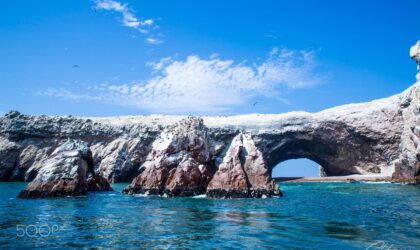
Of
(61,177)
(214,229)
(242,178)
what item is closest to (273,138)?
(242,178)

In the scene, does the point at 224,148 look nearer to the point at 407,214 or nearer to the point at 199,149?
the point at 199,149

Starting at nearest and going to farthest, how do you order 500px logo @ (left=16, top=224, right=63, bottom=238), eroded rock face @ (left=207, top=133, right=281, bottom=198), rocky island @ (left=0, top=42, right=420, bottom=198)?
500px logo @ (left=16, top=224, right=63, bottom=238) < eroded rock face @ (left=207, top=133, right=281, bottom=198) < rocky island @ (left=0, top=42, right=420, bottom=198)

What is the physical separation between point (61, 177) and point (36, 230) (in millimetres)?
19784

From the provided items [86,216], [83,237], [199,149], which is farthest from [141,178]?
[83,237]

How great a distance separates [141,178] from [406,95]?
5613cm

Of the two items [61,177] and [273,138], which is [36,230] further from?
[273,138]

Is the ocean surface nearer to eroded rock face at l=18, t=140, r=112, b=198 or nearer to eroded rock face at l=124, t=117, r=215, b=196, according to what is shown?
eroded rock face at l=18, t=140, r=112, b=198

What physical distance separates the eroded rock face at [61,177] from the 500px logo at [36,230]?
17223mm

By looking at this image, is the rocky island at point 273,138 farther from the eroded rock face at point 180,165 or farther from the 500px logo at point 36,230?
the 500px logo at point 36,230

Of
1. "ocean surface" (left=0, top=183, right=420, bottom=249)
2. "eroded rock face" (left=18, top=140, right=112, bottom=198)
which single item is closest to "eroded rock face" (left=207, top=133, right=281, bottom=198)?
"ocean surface" (left=0, top=183, right=420, bottom=249)

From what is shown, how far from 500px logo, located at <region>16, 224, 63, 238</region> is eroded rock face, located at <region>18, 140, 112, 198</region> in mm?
17223

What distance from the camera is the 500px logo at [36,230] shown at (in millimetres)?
14250

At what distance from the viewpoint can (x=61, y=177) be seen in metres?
33.9

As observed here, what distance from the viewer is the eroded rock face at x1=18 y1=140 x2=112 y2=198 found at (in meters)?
32.3
